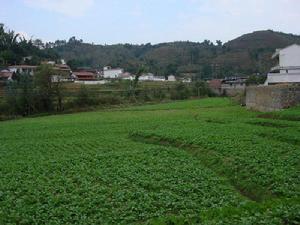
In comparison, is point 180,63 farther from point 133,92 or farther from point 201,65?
point 133,92

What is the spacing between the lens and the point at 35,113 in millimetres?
64562

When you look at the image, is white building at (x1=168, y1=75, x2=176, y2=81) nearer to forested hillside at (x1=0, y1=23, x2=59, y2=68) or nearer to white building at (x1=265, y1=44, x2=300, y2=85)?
forested hillside at (x1=0, y1=23, x2=59, y2=68)

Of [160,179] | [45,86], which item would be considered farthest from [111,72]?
[160,179]

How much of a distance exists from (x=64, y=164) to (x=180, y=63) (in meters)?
146

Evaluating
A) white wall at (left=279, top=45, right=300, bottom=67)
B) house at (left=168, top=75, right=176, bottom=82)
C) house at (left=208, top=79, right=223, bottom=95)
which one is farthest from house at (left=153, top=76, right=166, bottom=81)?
white wall at (left=279, top=45, right=300, bottom=67)

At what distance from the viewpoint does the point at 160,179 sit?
54.1 feet

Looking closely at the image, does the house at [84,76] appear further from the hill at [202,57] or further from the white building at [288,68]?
the white building at [288,68]

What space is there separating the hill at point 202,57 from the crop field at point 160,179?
10452cm

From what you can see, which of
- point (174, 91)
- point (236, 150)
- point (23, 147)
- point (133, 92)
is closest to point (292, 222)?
point (236, 150)

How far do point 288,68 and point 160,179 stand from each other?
41392mm

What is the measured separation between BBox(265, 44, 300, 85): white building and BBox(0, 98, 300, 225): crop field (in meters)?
24.0

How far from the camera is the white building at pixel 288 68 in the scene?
169ft

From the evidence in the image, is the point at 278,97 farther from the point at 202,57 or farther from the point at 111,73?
the point at 202,57

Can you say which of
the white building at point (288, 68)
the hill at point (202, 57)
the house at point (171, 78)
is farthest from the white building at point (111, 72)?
the white building at point (288, 68)
